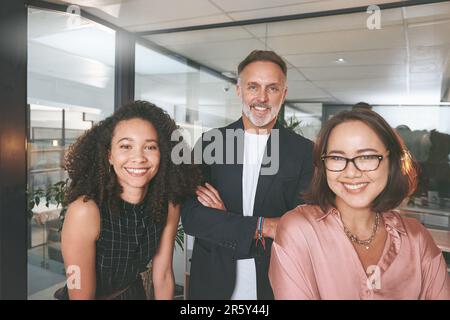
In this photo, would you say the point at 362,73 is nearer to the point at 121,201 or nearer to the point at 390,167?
the point at 390,167

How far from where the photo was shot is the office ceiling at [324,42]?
5.25 ft

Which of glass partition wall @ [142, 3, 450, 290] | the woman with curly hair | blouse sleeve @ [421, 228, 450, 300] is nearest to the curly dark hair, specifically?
the woman with curly hair

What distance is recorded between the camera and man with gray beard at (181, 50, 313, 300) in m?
1.46

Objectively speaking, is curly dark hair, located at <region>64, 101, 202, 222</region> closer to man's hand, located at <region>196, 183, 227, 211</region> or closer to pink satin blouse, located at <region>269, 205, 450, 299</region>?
man's hand, located at <region>196, 183, 227, 211</region>

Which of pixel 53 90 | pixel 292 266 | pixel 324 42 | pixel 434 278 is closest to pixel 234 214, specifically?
pixel 292 266

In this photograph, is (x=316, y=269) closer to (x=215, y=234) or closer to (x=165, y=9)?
A: (x=215, y=234)

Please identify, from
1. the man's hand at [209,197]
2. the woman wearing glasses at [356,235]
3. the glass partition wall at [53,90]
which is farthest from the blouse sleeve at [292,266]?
the glass partition wall at [53,90]

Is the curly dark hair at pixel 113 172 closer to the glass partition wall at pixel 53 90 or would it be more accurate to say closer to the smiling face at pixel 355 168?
the glass partition wall at pixel 53 90

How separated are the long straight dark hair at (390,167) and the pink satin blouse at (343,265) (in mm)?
78

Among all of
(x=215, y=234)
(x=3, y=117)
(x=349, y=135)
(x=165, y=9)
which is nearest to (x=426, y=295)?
(x=349, y=135)

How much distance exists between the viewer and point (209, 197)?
1.49 m

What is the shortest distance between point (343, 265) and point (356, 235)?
0.40 ft

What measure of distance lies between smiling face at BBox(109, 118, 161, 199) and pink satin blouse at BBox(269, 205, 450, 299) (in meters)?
0.58
